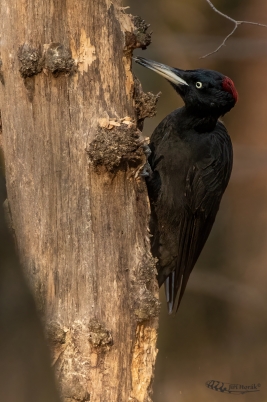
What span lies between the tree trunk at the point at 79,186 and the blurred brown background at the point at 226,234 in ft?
13.4

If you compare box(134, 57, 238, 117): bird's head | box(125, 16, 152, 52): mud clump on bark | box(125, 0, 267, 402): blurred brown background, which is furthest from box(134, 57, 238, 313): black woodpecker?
box(125, 0, 267, 402): blurred brown background

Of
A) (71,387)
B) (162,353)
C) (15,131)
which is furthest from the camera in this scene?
(162,353)

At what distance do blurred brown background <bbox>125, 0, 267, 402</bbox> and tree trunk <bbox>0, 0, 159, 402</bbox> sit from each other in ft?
13.4

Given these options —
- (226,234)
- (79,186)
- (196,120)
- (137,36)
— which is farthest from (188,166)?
(226,234)

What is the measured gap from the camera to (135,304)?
2217mm

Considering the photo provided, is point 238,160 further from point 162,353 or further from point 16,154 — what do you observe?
point 16,154

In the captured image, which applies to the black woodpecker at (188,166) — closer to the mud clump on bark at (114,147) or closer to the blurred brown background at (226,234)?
the mud clump on bark at (114,147)

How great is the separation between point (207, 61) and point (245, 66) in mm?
522

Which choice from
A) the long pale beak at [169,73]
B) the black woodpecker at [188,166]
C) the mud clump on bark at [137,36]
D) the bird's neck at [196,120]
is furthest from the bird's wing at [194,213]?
the mud clump on bark at [137,36]

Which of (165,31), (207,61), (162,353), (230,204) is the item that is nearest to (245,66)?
(207,61)

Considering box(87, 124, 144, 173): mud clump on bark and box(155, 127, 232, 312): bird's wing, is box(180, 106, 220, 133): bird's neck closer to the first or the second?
box(155, 127, 232, 312): bird's wing

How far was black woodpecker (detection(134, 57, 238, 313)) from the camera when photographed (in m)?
3.38

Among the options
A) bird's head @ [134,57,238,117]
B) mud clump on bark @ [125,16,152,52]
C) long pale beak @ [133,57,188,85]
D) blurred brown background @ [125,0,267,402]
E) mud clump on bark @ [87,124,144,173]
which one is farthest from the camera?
blurred brown background @ [125,0,267,402]

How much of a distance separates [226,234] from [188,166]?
11.2 feet
